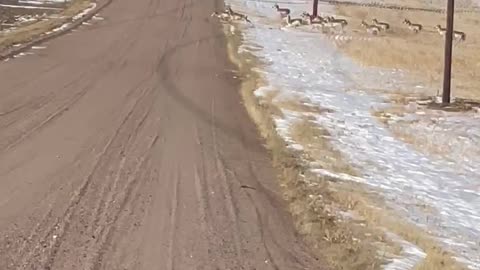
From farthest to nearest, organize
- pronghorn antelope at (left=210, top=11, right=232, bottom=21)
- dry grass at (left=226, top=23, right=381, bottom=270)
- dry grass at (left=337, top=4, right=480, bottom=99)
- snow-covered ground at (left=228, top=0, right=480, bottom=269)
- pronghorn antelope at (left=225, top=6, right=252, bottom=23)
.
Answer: pronghorn antelope at (left=225, top=6, right=252, bottom=23), pronghorn antelope at (left=210, top=11, right=232, bottom=21), dry grass at (left=337, top=4, right=480, bottom=99), snow-covered ground at (left=228, top=0, right=480, bottom=269), dry grass at (left=226, top=23, right=381, bottom=270)

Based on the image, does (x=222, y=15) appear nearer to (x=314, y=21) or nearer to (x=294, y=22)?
(x=294, y=22)

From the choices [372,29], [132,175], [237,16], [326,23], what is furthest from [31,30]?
[132,175]

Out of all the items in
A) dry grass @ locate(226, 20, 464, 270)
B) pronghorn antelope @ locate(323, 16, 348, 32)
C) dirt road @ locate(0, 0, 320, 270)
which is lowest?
dry grass @ locate(226, 20, 464, 270)

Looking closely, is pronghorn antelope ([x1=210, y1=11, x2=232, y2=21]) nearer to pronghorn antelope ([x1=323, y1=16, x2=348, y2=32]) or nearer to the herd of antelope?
the herd of antelope

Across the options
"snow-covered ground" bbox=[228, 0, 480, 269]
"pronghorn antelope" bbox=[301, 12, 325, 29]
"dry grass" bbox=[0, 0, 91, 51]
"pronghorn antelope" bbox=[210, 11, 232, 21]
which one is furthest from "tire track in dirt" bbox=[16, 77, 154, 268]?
"pronghorn antelope" bbox=[301, 12, 325, 29]

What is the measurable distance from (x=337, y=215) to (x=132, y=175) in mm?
2643

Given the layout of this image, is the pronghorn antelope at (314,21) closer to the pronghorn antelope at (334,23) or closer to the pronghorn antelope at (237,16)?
the pronghorn antelope at (334,23)

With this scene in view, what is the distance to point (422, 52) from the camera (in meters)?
29.1

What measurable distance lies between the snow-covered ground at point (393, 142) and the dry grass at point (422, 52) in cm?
116

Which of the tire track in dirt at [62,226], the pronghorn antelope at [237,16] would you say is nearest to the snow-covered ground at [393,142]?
the tire track in dirt at [62,226]

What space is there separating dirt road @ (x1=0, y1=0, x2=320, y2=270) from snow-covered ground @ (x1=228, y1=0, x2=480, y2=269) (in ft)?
5.18

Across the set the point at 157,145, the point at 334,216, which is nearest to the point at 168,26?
the point at 157,145

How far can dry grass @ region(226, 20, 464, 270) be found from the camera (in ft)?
24.7

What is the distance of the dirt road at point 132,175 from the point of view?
7.21 meters
